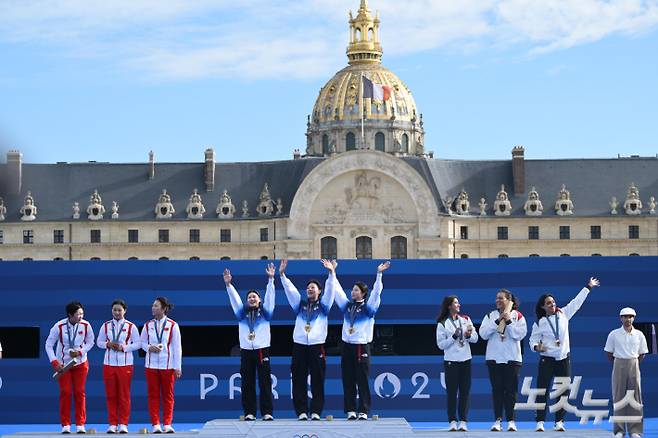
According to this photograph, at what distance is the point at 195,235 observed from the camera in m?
113

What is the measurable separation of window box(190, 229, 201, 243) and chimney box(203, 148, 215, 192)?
5221 millimetres

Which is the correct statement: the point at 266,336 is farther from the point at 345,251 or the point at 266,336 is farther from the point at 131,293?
the point at 345,251

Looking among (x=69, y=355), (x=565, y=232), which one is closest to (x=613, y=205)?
(x=565, y=232)

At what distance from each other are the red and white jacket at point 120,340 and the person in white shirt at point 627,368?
24.2 ft

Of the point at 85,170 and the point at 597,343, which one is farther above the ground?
the point at 85,170

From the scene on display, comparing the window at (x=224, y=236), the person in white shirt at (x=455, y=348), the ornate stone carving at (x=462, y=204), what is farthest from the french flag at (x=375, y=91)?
the person in white shirt at (x=455, y=348)

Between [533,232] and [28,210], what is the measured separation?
32.4m

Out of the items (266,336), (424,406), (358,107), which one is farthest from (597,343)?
(358,107)

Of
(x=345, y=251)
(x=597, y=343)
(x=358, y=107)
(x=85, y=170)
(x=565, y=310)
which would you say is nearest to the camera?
(x=565, y=310)

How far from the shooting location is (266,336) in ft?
91.6

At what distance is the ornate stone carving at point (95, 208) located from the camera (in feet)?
373

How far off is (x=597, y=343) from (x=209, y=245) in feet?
267

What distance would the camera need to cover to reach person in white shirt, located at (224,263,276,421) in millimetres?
27594

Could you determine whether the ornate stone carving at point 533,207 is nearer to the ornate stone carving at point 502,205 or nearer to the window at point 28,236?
the ornate stone carving at point 502,205
